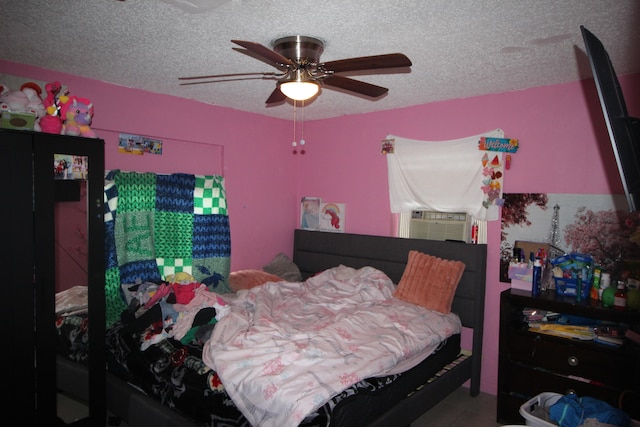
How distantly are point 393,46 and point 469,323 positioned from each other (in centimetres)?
247

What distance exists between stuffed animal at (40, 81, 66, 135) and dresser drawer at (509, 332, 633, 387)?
356 cm

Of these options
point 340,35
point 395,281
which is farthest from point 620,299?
point 340,35

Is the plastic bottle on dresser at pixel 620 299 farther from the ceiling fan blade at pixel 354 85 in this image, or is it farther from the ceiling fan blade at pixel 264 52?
the ceiling fan blade at pixel 264 52

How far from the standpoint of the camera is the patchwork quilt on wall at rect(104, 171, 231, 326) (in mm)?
3357

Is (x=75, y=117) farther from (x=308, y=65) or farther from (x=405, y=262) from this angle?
(x=405, y=262)

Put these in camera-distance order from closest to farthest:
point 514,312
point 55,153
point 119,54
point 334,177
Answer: point 55,153
point 119,54
point 514,312
point 334,177

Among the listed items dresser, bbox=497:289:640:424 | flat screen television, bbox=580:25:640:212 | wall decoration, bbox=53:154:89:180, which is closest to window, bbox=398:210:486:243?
dresser, bbox=497:289:640:424

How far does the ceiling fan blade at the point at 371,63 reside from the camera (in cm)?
198

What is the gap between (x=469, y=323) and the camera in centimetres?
358

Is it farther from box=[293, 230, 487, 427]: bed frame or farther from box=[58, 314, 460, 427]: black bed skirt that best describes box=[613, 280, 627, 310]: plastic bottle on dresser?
box=[58, 314, 460, 427]: black bed skirt

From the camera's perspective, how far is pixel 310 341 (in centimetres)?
254

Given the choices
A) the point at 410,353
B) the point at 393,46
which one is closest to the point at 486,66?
the point at 393,46

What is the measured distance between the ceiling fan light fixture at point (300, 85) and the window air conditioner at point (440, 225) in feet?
7.20

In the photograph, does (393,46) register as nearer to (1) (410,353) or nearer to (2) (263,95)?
(2) (263,95)
